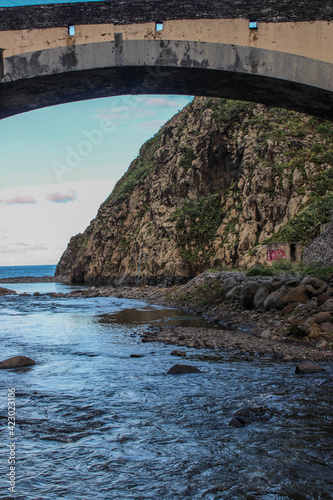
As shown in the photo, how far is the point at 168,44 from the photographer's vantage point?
8.25 metres

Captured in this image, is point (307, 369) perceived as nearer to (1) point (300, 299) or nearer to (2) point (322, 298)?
(2) point (322, 298)

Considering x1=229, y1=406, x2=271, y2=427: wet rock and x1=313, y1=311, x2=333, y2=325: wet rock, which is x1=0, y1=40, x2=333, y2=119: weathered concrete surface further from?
x1=229, y1=406, x2=271, y2=427: wet rock

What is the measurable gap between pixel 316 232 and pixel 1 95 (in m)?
24.7

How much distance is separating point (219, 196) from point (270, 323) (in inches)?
1362

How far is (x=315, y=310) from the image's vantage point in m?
11.0

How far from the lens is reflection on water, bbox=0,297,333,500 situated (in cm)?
339

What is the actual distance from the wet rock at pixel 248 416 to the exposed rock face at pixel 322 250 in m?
15.3

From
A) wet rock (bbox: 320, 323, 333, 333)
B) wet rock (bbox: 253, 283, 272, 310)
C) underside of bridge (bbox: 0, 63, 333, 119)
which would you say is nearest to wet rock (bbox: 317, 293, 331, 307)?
wet rock (bbox: 320, 323, 333, 333)

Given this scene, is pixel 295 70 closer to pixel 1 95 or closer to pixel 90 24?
pixel 90 24

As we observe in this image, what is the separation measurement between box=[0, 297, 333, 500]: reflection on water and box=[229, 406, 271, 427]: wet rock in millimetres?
98

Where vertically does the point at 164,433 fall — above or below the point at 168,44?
below

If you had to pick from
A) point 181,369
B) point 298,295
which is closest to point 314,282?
point 298,295

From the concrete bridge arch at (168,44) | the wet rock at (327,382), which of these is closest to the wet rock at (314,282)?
the concrete bridge arch at (168,44)

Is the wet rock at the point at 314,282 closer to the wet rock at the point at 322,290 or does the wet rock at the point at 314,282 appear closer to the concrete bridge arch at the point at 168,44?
the wet rock at the point at 322,290
